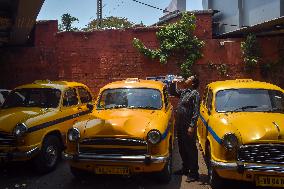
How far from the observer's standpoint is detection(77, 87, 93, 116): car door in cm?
914

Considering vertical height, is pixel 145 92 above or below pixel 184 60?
below

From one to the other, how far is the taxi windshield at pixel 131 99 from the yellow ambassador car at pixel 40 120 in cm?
48

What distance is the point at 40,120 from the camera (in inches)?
288

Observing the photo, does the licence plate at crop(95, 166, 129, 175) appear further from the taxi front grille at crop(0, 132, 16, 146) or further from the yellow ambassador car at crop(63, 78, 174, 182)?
the taxi front grille at crop(0, 132, 16, 146)

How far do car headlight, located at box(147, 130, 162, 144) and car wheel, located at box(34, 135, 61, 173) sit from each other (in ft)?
8.40

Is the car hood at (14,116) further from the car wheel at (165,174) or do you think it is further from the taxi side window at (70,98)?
the car wheel at (165,174)

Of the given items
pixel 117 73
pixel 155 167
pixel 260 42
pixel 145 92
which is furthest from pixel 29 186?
pixel 260 42

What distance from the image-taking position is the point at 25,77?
1368cm

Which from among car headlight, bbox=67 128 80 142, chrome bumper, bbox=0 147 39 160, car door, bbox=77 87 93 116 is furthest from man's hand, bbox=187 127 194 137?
car door, bbox=77 87 93 116

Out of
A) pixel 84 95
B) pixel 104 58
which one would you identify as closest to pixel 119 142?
pixel 84 95

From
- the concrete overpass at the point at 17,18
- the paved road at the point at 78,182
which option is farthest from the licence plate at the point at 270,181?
the concrete overpass at the point at 17,18

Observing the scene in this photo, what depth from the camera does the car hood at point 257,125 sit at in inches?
217

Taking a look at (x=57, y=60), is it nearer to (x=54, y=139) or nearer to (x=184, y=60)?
(x=184, y=60)

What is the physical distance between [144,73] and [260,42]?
4.42 metres
